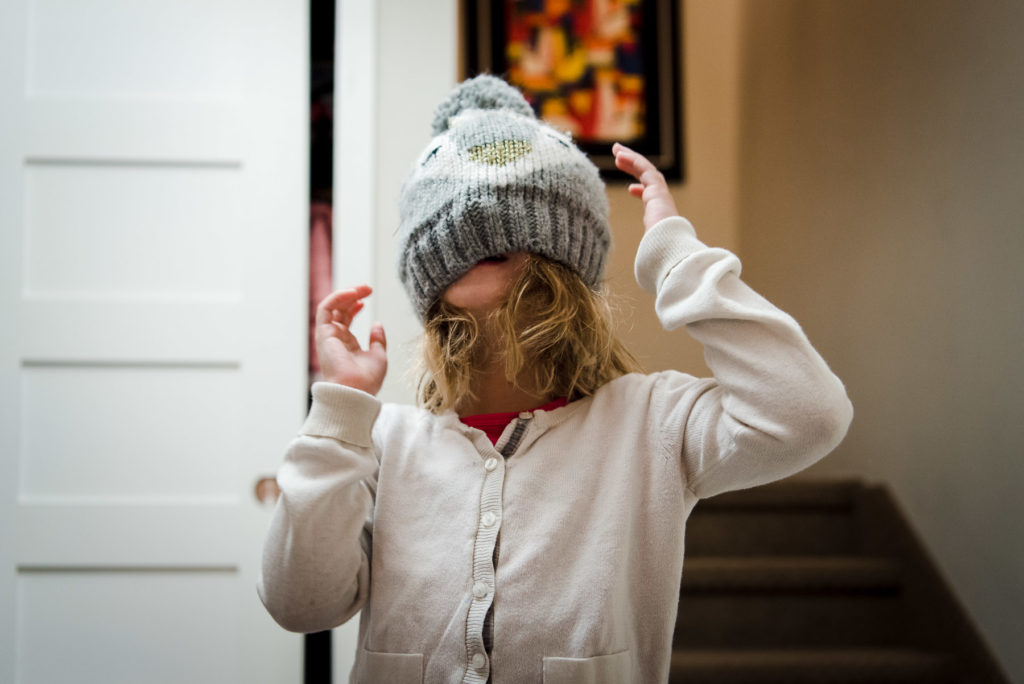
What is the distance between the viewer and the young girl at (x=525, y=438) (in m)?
0.72

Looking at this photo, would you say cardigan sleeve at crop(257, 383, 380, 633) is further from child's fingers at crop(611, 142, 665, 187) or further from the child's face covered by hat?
child's fingers at crop(611, 142, 665, 187)

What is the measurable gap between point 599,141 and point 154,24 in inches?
65.0

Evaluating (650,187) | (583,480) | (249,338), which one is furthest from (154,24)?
(583,480)

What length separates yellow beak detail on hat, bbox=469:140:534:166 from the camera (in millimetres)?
808

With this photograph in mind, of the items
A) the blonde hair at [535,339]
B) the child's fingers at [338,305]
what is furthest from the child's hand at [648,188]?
the child's fingers at [338,305]

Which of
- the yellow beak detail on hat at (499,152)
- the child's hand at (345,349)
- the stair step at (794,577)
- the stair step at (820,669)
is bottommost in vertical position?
the stair step at (820,669)

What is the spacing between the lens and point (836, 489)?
2240 mm

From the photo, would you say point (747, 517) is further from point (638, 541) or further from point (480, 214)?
point (480, 214)

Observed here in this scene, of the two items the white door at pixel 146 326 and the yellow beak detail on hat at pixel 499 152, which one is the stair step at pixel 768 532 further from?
the yellow beak detail on hat at pixel 499 152

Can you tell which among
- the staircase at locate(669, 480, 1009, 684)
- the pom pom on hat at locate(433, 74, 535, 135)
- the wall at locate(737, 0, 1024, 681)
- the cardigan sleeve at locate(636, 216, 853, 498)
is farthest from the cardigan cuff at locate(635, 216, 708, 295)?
the staircase at locate(669, 480, 1009, 684)

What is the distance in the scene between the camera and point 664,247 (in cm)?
75

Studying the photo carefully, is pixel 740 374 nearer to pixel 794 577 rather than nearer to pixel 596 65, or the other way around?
pixel 794 577

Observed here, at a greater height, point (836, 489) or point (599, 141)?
point (599, 141)

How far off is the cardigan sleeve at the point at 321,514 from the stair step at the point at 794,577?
4.33ft
